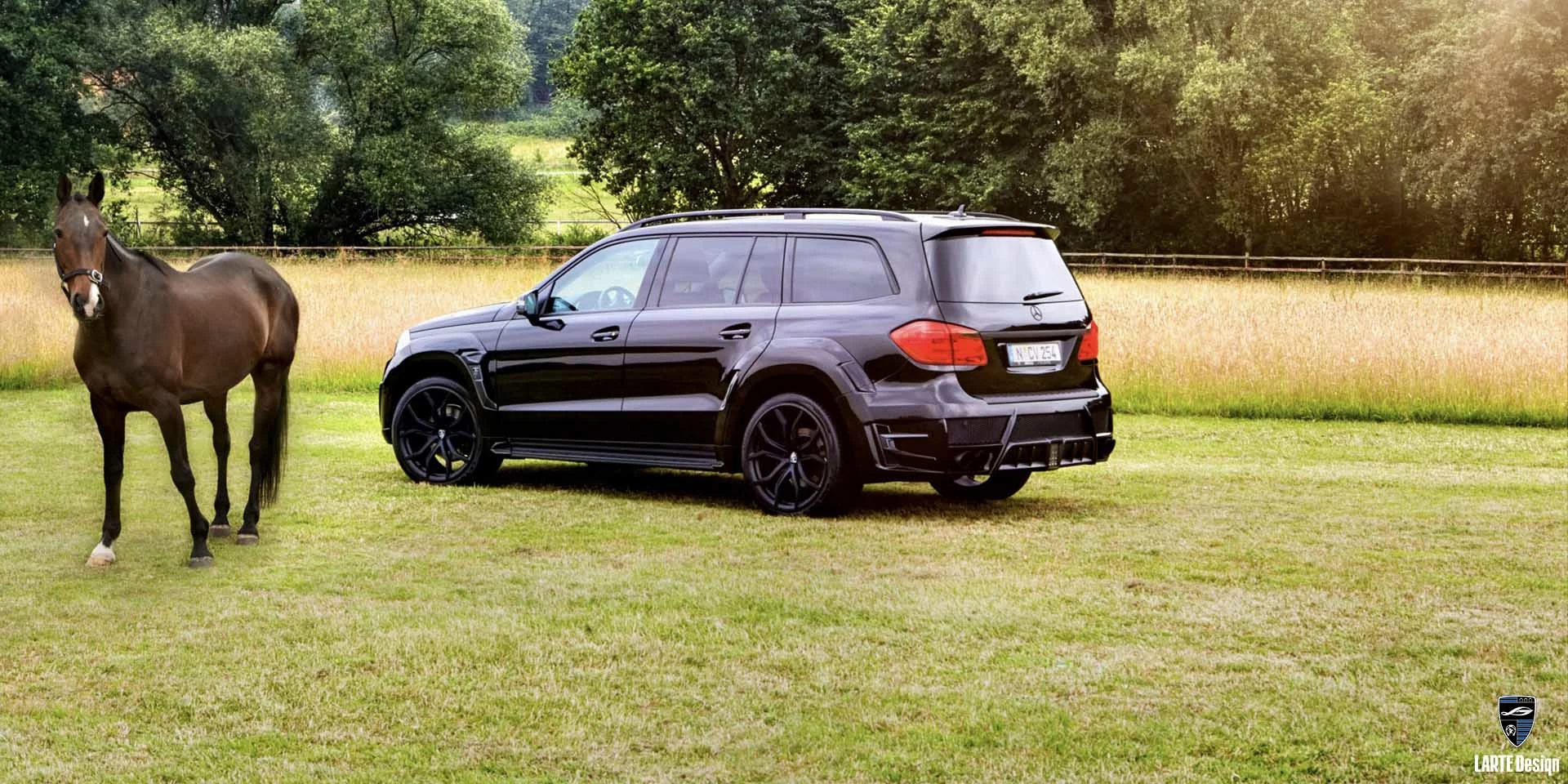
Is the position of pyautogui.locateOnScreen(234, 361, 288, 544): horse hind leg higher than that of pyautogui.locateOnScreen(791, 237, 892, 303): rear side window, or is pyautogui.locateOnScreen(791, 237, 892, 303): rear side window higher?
pyautogui.locateOnScreen(791, 237, 892, 303): rear side window

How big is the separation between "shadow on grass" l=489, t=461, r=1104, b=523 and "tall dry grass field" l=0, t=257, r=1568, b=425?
5.25m

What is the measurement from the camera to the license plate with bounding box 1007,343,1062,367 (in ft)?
33.2

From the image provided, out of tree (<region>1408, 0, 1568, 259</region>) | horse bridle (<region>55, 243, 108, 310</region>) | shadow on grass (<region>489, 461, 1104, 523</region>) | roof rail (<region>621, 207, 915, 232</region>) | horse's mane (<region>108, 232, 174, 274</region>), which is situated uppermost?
tree (<region>1408, 0, 1568, 259</region>)

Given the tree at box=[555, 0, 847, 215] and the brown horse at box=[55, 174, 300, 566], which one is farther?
the tree at box=[555, 0, 847, 215]

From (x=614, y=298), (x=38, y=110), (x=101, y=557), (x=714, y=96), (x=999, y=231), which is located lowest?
(x=101, y=557)

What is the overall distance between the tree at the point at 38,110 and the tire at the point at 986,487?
4826 cm

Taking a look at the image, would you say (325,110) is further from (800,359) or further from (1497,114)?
(800,359)

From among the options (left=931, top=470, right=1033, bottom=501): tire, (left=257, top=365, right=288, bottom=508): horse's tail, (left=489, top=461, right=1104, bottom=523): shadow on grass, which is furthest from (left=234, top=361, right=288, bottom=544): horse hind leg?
(left=931, top=470, right=1033, bottom=501): tire

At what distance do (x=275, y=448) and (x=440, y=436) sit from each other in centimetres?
243

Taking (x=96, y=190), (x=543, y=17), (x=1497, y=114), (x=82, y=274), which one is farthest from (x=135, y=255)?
(x=543, y=17)

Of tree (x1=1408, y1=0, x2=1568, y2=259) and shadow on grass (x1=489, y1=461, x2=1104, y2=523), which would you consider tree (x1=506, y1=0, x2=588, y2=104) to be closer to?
tree (x1=1408, y1=0, x2=1568, y2=259)

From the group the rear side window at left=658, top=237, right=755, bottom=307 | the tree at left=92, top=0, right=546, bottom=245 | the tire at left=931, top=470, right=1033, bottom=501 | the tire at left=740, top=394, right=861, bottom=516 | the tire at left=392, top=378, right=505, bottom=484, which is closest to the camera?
the tire at left=740, top=394, right=861, bottom=516

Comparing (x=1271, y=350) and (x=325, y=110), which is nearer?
(x=1271, y=350)

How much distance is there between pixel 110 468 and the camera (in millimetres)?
8516
